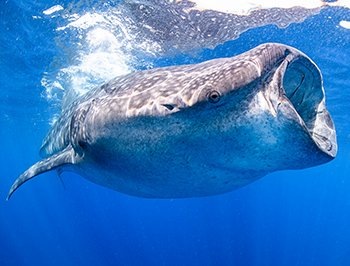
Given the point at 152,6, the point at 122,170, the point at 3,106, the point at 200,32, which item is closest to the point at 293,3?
the point at 200,32

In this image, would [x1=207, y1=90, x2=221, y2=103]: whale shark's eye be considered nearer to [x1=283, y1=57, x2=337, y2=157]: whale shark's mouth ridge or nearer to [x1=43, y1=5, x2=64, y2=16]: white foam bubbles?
[x1=283, y1=57, x2=337, y2=157]: whale shark's mouth ridge

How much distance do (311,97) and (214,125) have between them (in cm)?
96

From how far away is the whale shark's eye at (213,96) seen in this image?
2.22 metres

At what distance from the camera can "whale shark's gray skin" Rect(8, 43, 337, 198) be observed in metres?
2.18

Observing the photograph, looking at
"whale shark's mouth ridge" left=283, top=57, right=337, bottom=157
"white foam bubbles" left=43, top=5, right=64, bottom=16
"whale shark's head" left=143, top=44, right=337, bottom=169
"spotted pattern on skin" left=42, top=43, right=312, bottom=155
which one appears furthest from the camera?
"white foam bubbles" left=43, top=5, right=64, bottom=16

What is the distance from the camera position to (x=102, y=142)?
332cm

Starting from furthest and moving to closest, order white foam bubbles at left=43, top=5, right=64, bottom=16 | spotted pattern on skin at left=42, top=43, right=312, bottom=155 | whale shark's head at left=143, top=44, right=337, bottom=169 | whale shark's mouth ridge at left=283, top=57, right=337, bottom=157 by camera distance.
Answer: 1. white foam bubbles at left=43, top=5, right=64, bottom=16
2. whale shark's mouth ridge at left=283, top=57, right=337, bottom=157
3. spotted pattern on skin at left=42, top=43, right=312, bottom=155
4. whale shark's head at left=143, top=44, right=337, bottom=169

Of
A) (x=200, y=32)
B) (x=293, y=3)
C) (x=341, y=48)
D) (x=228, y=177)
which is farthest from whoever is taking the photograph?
(x=341, y=48)

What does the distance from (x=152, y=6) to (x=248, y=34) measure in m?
3.57

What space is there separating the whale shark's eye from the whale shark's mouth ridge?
0.60 metres

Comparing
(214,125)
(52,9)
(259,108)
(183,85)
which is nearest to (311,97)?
(259,108)

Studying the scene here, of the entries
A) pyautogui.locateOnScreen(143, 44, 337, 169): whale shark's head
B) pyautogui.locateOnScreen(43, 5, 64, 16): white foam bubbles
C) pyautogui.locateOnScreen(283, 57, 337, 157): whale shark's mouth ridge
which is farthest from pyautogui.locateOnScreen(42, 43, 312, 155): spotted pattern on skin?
pyautogui.locateOnScreen(43, 5, 64, 16): white foam bubbles

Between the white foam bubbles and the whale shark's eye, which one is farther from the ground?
the white foam bubbles

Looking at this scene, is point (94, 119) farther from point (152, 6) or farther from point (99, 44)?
point (99, 44)
